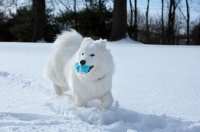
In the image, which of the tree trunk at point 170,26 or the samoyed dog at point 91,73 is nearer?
the samoyed dog at point 91,73

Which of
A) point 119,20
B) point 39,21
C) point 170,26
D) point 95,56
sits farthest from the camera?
point 170,26

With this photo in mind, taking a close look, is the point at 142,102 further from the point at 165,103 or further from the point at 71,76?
the point at 71,76

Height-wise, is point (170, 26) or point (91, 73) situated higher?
point (170, 26)

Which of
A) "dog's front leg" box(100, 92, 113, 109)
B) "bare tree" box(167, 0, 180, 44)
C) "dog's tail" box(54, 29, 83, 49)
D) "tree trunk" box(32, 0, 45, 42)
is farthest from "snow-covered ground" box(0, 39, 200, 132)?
"bare tree" box(167, 0, 180, 44)

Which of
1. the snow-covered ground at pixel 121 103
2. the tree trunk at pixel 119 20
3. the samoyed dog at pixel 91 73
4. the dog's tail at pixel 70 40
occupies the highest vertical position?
the tree trunk at pixel 119 20

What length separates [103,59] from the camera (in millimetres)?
3449

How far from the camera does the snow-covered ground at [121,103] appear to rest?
9.24ft

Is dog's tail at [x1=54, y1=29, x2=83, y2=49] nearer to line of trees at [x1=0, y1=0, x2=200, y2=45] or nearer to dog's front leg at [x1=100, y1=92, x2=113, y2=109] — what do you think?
dog's front leg at [x1=100, y1=92, x2=113, y2=109]

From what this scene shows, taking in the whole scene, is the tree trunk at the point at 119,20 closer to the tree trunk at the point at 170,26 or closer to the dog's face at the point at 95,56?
the tree trunk at the point at 170,26

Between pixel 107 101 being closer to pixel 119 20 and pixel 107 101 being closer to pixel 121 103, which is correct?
pixel 121 103

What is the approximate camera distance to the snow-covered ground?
282 centimetres

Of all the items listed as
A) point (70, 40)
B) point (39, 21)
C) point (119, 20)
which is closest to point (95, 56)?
point (70, 40)

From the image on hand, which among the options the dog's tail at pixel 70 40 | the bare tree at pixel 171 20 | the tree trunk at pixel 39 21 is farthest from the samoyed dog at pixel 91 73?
the bare tree at pixel 171 20

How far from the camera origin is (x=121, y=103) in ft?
12.5
